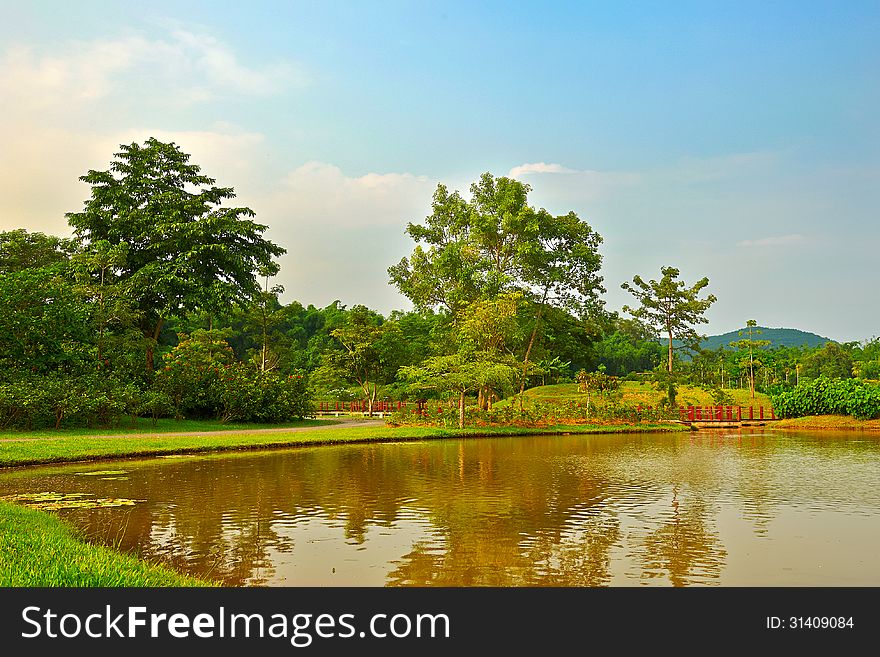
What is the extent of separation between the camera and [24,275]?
27000 mm

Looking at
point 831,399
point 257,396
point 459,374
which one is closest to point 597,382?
point 459,374

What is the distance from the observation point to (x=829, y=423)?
36844mm

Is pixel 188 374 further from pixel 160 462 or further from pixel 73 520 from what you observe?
pixel 73 520

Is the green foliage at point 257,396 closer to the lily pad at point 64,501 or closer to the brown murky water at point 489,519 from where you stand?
the brown murky water at point 489,519

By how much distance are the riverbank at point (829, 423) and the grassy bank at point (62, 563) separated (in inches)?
1458

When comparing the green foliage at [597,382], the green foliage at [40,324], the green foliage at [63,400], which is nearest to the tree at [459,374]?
the green foliage at [597,382]

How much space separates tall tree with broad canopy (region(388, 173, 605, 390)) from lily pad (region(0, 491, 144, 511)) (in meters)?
35.4

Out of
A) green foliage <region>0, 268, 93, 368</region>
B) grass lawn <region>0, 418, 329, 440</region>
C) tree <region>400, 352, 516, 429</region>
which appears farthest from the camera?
tree <region>400, 352, 516, 429</region>

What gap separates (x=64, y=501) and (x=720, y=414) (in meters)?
38.7

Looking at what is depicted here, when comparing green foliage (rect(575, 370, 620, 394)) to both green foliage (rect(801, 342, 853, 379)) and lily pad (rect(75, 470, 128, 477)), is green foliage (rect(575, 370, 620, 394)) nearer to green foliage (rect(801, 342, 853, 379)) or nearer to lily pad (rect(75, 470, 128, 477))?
lily pad (rect(75, 470, 128, 477))

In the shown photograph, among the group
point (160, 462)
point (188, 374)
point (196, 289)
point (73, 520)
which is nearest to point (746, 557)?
point (73, 520)

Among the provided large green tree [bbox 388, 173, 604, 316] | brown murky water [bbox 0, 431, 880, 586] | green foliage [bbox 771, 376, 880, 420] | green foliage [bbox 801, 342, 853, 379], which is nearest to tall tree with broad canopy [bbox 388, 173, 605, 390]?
large green tree [bbox 388, 173, 604, 316]

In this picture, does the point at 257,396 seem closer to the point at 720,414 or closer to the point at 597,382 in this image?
the point at 597,382

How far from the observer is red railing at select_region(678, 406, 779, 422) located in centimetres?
4191
